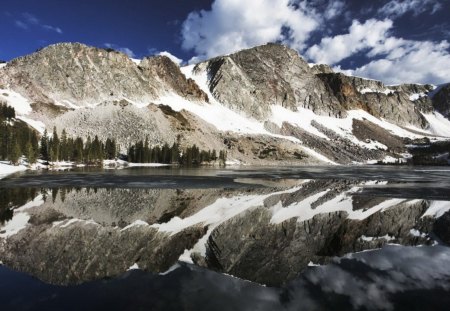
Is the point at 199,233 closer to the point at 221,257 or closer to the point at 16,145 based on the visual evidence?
the point at 221,257

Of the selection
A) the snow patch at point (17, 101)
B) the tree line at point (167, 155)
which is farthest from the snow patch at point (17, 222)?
the snow patch at point (17, 101)

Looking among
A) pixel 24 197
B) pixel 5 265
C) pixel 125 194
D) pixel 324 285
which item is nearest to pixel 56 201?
pixel 24 197

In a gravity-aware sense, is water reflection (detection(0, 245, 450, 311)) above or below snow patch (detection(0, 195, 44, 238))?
below

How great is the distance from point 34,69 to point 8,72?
11490 mm

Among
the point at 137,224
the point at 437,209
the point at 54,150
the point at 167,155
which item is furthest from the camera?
the point at 167,155

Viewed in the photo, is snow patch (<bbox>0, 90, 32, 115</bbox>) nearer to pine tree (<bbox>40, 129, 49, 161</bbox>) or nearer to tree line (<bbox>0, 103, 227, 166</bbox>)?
tree line (<bbox>0, 103, 227, 166</bbox>)

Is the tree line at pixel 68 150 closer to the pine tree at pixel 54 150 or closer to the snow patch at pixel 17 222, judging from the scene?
the pine tree at pixel 54 150

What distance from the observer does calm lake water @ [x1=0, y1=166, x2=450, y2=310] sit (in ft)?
39.8

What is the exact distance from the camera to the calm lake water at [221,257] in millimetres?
12117

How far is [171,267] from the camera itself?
50.9 feet

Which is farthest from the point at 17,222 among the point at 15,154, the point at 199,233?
the point at 15,154

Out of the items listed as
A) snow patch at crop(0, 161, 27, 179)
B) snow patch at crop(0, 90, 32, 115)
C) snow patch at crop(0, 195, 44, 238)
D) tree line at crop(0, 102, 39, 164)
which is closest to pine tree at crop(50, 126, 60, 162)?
tree line at crop(0, 102, 39, 164)

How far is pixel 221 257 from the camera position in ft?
56.4

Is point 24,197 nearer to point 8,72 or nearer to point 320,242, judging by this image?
point 320,242
